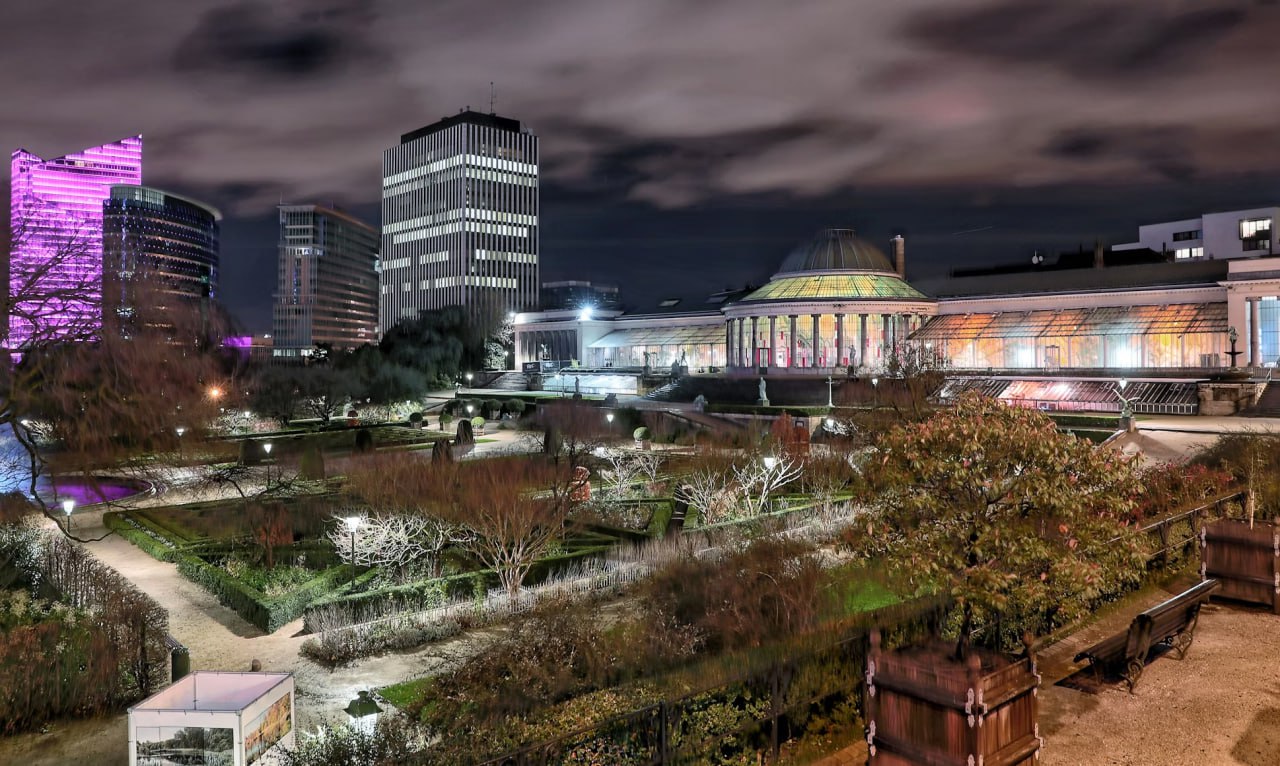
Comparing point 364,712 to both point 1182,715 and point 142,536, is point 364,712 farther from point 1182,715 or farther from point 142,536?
point 142,536

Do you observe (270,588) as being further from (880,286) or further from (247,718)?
(880,286)

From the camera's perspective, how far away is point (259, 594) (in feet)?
58.3

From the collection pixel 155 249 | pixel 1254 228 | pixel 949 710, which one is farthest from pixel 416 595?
pixel 1254 228

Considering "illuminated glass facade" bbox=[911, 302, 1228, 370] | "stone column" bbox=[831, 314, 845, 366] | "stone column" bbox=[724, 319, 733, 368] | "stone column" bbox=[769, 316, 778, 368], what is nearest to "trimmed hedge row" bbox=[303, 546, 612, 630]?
→ "illuminated glass facade" bbox=[911, 302, 1228, 370]

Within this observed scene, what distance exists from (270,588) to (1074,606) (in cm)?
1647

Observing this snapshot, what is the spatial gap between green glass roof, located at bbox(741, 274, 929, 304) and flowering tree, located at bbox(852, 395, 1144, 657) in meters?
65.9

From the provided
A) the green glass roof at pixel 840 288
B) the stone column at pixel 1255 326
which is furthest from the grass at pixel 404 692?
the green glass roof at pixel 840 288

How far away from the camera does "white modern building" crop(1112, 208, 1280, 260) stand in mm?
86012

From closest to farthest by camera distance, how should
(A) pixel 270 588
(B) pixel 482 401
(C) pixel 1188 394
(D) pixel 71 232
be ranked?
(D) pixel 71 232
(A) pixel 270 588
(C) pixel 1188 394
(B) pixel 482 401

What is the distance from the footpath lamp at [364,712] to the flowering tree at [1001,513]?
745 centimetres

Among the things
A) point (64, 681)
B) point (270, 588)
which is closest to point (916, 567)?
point (64, 681)

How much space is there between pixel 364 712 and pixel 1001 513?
8.84 m

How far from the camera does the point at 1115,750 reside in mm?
8883

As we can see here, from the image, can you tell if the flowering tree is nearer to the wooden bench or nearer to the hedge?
the wooden bench
